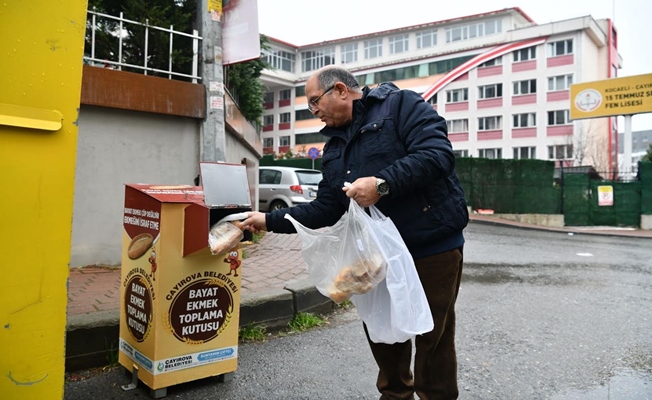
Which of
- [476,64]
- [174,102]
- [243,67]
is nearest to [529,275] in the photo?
[174,102]

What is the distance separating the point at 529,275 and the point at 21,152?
22.0 ft

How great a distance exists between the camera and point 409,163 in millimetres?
2029

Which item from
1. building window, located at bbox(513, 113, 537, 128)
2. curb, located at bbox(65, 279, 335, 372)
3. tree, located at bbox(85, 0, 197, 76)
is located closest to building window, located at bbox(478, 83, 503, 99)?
building window, located at bbox(513, 113, 537, 128)

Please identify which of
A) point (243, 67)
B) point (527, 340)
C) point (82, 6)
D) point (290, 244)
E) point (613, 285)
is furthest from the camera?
point (243, 67)

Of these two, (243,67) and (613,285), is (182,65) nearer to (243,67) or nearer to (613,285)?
(243,67)

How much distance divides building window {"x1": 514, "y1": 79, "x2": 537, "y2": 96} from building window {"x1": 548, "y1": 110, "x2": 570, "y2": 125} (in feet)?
7.47

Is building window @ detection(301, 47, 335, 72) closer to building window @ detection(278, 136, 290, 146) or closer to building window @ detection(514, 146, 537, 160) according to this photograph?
building window @ detection(278, 136, 290, 146)

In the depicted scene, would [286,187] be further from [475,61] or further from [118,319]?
[475,61]

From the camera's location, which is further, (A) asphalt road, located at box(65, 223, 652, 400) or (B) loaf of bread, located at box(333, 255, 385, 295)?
(A) asphalt road, located at box(65, 223, 652, 400)

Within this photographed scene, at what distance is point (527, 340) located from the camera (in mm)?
3969

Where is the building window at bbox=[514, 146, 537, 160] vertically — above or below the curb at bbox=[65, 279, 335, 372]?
above

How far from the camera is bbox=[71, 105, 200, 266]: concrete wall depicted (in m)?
→ 5.38

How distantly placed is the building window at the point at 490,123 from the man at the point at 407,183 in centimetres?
3902

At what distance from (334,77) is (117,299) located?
2.85m
